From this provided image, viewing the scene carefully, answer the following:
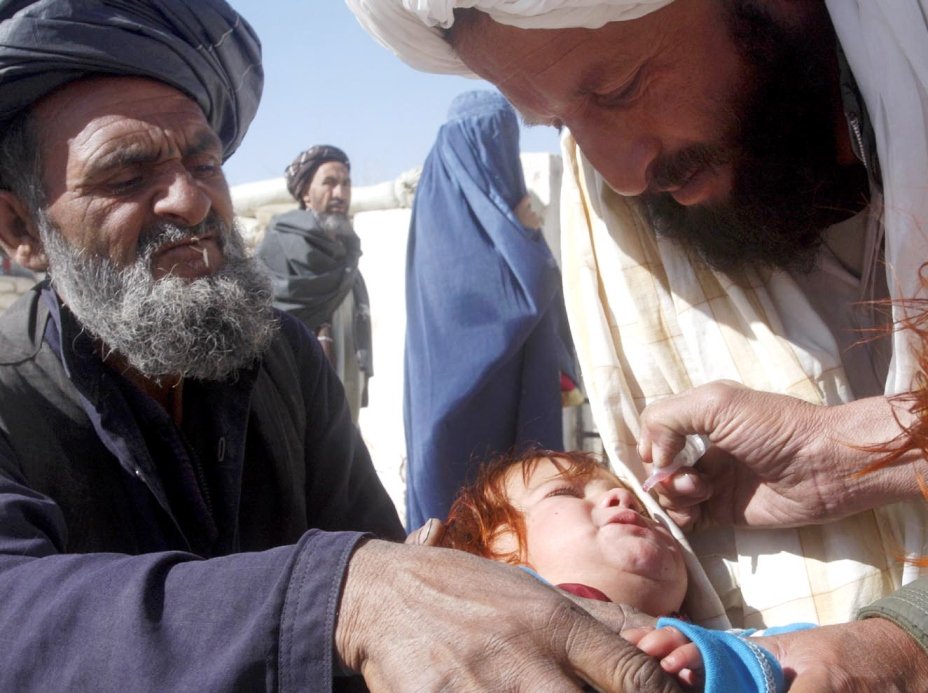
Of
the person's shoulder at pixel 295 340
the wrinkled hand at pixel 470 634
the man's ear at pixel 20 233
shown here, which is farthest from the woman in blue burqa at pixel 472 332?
the wrinkled hand at pixel 470 634

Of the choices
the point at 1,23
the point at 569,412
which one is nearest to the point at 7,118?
the point at 1,23

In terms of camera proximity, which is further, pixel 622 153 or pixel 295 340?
pixel 295 340

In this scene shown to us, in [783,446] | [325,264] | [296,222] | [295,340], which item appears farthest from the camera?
[296,222]

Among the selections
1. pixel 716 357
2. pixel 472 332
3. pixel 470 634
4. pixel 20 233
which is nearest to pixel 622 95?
pixel 716 357

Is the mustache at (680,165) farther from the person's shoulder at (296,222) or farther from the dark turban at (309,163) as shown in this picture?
the dark turban at (309,163)

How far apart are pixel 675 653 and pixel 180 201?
5.27 feet

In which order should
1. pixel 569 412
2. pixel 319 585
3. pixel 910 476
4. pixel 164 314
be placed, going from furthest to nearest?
pixel 569 412
pixel 164 314
pixel 910 476
pixel 319 585

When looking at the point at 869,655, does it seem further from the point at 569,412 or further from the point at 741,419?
the point at 569,412

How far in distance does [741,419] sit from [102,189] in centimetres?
160

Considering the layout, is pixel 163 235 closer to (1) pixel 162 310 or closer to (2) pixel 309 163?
(1) pixel 162 310

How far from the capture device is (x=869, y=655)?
149 cm

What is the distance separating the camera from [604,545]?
1.97m

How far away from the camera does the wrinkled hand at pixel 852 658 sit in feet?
4.72

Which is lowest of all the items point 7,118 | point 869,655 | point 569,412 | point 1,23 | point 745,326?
point 569,412
